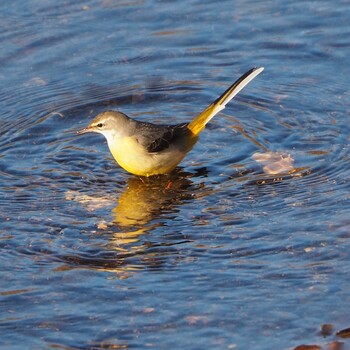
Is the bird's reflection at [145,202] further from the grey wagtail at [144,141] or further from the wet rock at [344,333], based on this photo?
the wet rock at [344,333]

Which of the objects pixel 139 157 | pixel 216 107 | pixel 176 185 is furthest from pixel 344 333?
pixel 216 107

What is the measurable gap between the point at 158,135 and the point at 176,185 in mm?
622

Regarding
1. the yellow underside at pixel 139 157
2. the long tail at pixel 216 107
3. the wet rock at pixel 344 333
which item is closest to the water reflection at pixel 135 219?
the yellow underside at pixel 139 157

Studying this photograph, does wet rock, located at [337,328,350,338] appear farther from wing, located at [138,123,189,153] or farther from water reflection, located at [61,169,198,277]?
wing, located at [138,123,189,153]

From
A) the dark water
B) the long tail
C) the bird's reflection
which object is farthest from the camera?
the long tail

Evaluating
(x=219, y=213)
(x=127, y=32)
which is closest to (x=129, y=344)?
(x=219, y=213)

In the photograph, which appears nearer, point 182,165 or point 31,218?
point 31,218

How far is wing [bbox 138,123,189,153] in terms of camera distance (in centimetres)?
1099

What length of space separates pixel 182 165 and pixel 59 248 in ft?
8.37

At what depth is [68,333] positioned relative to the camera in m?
7.84

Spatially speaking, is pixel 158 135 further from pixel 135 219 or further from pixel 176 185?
pixel 135 219

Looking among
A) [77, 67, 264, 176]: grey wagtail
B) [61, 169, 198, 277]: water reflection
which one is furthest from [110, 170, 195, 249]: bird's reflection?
[77, 67, 264, 176]: grey wagtail

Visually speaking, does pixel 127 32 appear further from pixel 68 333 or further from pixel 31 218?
pixel 68 333

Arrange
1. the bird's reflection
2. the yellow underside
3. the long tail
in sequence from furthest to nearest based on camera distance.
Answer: the long tail → the yellow underside → the bird's reflection
